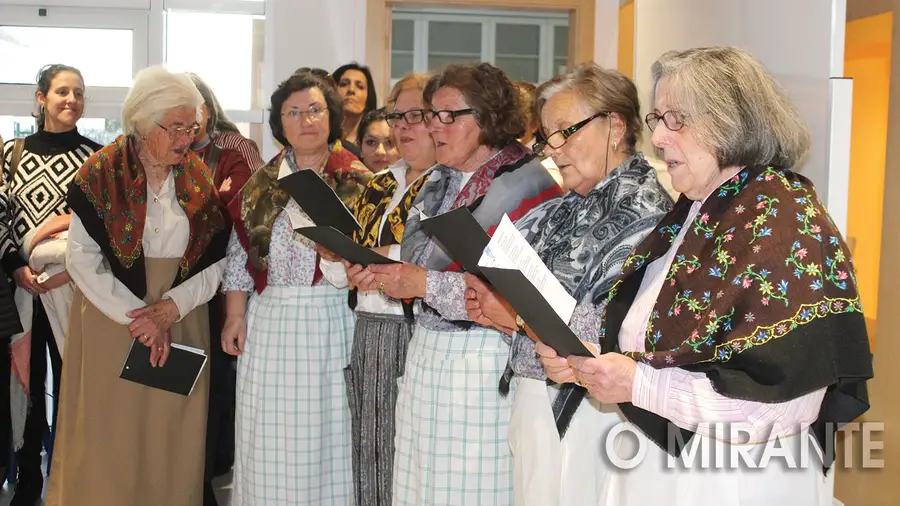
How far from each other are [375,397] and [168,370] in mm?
828

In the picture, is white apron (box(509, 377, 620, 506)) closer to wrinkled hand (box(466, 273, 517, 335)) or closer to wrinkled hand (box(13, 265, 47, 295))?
wrinkled hand (box(466, 273, 517, 335))

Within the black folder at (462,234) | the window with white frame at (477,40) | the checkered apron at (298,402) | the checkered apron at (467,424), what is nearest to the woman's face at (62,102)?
the checkered apron at (298,402)

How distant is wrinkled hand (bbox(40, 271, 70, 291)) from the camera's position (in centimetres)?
353

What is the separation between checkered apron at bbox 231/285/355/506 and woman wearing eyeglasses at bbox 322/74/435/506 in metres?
0.11

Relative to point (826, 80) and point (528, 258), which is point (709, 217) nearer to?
point (528, 258)

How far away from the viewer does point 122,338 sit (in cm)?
324

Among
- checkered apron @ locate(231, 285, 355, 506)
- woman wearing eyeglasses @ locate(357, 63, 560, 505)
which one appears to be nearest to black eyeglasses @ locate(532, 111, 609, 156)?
woman wearing eyeglasses @ locate(357, 63, 560, 505)

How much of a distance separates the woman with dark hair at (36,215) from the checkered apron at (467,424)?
1.86 meters

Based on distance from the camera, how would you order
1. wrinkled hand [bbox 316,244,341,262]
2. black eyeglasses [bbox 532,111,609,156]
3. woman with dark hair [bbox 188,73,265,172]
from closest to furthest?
black eyeglasses [bbox 532,111,609,156] → wrinkled hand [bbox 316,244,341,262] → woman with dark hair [bbox 188,73,265,172]

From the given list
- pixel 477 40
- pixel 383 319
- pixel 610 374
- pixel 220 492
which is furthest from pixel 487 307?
pixel 477 40

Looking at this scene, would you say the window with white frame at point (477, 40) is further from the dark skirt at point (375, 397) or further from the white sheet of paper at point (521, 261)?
the white sheet of paper at point (521, 261)

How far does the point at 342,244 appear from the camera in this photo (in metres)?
2.30

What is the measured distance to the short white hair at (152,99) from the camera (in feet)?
10.4

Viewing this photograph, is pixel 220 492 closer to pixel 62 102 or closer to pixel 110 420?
pixel 110 420
